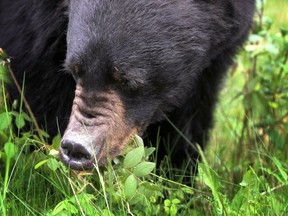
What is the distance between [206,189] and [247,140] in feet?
3.18

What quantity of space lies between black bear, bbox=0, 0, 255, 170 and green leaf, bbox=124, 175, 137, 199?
0.22 m

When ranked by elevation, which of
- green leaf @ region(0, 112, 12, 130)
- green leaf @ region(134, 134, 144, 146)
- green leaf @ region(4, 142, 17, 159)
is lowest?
green leaf @ region(4, 142, 17, 159)

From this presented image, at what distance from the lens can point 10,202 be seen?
12.0 ft

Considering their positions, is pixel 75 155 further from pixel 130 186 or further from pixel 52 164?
pixel 130 186

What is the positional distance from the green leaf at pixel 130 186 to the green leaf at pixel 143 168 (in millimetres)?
48

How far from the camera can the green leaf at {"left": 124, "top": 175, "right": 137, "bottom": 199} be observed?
3.27 m

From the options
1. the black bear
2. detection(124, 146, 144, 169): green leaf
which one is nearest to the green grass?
detection(124, 146, 144, 169): green leaf

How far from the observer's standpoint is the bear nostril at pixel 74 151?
334 centimetres

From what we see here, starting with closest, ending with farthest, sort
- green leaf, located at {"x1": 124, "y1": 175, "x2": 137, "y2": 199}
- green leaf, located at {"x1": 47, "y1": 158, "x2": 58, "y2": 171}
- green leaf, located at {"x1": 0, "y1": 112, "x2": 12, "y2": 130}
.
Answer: green leaf, located at {"x1": 124, "y1": 175, "x2": 137, "y2": 199} < green leaf, located at {"x1": 47, "y1": 158, "x2": 58, "y2": 171} < green leaf, located at {"x1": 0, "y1": 112, "x2": 12, "y2": 130}

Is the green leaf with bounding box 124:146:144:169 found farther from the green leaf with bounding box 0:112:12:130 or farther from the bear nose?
the green leaf with bounding box 0:112:12:130

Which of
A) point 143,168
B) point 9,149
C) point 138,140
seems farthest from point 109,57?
point 9,149

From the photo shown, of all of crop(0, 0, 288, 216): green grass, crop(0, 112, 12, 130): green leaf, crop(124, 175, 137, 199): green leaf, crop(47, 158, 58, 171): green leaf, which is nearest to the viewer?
crop(124, 175, 137, 199): green leaf

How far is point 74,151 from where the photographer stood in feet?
11.0

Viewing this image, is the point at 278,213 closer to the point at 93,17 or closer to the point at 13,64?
the point at 93,17
